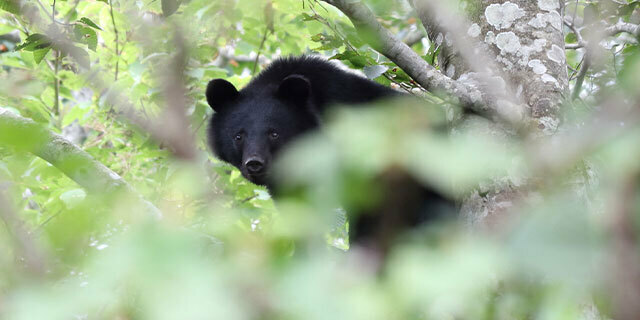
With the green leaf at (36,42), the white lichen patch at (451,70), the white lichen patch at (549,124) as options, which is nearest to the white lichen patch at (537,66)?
the white lichen patch at (549,124)

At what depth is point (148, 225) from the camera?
75 centimetres

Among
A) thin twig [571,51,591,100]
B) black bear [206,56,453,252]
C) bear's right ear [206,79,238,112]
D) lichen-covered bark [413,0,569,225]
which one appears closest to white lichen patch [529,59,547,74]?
lichen-covered bark [413,0,569,225]

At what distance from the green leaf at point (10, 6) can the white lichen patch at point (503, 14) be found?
2.16 meters

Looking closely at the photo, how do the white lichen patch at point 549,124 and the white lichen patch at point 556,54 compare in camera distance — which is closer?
the white lichen patch at point 549,124

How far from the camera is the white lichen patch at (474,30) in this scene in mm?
2967

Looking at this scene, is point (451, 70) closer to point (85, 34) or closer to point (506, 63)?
point (506, 63)

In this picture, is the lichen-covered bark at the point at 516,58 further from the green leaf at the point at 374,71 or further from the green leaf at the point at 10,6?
the green leaf at the point at 10,6

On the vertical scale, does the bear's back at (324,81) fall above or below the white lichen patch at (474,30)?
below

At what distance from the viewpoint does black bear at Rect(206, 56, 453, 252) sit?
14.2 feet

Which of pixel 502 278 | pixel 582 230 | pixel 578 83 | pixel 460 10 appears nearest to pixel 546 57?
pixel 578 83

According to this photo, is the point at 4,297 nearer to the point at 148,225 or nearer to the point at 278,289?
the point at 148,225

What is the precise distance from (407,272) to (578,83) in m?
2.24

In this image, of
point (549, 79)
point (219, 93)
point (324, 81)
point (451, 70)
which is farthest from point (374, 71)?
point (219, 93)

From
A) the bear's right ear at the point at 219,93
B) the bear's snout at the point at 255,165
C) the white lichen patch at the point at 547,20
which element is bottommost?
the bear's snout at the point at 255,165
